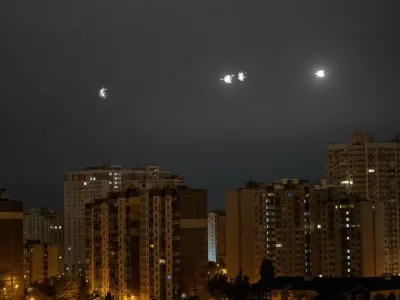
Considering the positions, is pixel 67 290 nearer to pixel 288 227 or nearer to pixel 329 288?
pixel 288 227

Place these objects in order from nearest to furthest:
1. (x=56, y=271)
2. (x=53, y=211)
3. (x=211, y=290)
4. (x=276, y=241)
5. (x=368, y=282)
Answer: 1. (x=368, y=282)
2. (x=211, y=290)
3. (x=276, y=241)
4. (x=56, y=271)
5. (x=53, y=211)

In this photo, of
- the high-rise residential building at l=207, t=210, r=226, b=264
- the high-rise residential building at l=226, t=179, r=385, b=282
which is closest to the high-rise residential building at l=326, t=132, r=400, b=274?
the high-rise residential building at l=226, t=179, r=385, b=282

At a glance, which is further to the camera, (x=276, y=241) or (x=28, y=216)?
(x=28, y=216)

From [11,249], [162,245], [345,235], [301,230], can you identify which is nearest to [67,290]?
[11,249]

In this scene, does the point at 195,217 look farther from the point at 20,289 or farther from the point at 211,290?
the point at 20,289

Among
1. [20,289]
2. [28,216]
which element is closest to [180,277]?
[20,289]

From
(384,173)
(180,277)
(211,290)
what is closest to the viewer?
(180,277)
